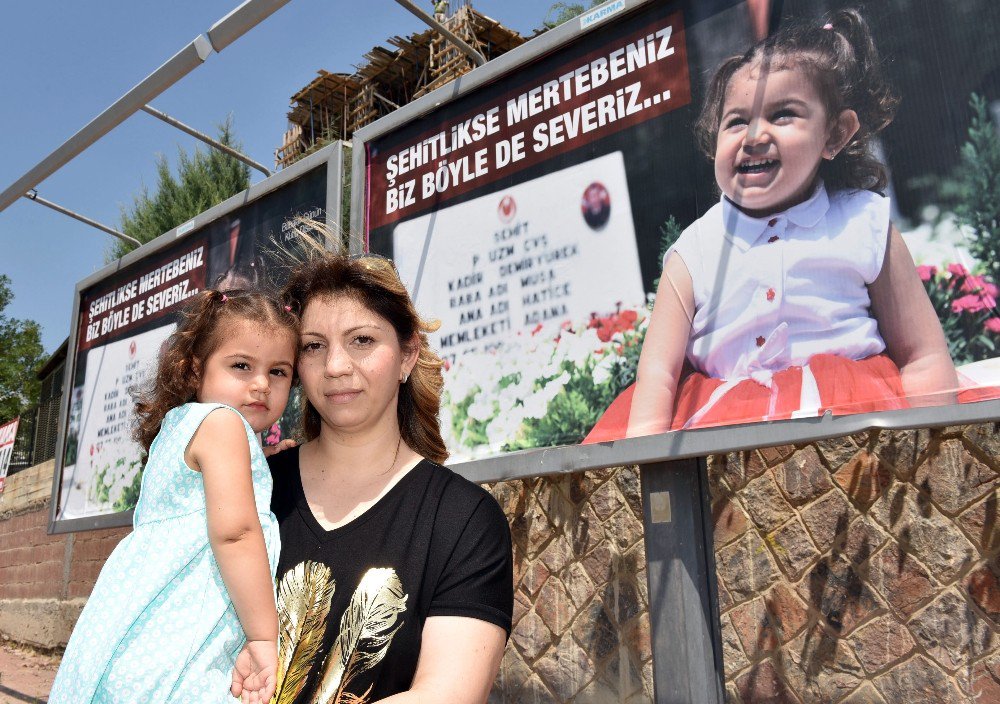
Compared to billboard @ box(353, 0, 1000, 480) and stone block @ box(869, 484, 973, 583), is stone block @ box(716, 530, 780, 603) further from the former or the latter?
billboard @ box(353, 0, 1000, 480)

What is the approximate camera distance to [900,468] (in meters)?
3.77

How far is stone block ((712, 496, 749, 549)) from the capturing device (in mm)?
4211

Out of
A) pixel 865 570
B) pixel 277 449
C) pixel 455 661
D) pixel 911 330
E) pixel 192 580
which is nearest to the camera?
pixel 455 661

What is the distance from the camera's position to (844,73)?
2.14 metres

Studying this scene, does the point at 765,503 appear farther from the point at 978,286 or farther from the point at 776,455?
the point at 978,286

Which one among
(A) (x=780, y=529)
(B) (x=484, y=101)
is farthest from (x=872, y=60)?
(A) (x=780, y=529)

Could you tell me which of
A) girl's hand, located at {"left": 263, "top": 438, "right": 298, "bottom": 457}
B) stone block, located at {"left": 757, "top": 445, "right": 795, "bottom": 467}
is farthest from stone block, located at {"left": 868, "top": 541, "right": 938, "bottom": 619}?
girl's hand, located at {"left": 263, "top": 438, "right": 298, "bottom": 457}

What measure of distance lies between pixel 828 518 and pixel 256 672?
3.19 meters

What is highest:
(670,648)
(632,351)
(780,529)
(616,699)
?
(632,351)

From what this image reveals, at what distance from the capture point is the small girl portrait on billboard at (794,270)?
1.97m

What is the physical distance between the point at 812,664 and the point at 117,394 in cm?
432

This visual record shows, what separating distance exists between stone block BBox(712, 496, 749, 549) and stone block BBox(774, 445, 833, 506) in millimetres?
274

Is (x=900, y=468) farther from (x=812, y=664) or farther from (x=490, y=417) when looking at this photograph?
(x=490, y=417)

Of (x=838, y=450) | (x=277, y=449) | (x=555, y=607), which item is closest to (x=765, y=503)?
(x=838, y=450)
